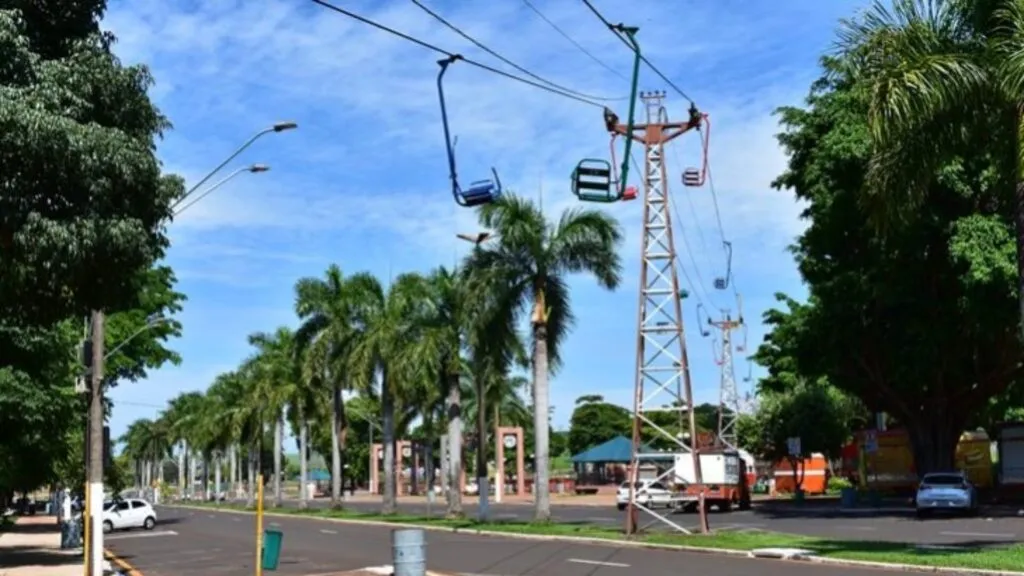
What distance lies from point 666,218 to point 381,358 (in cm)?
2441

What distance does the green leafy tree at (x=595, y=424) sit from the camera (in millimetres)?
137625

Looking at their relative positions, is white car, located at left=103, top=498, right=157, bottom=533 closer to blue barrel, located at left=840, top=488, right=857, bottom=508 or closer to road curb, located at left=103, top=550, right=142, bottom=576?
road curb, located at left=103, top=550, right=142, bottom=576

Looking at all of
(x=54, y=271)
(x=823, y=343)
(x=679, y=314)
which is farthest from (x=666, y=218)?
(x=54, y=271)

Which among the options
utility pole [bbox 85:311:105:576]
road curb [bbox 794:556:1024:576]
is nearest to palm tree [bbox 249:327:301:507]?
utility pole [bbox 85:311:105:576]

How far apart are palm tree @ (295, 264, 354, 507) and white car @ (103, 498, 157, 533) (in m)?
10.0

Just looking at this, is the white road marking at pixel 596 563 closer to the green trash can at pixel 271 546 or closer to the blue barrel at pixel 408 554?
the green trash can at pixel 271 546

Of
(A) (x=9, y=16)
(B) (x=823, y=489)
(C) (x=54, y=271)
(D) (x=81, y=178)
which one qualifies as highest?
(A) (x=9, y=16)

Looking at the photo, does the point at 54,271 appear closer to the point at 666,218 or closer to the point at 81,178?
the point at 81,178

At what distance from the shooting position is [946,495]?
132 feet

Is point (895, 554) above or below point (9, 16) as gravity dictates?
below

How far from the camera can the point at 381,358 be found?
53.0m

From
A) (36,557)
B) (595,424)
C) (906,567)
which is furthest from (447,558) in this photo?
(595,424)

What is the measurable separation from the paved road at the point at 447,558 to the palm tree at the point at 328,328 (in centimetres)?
1415

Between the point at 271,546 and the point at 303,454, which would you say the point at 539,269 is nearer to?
the point at 271,546
